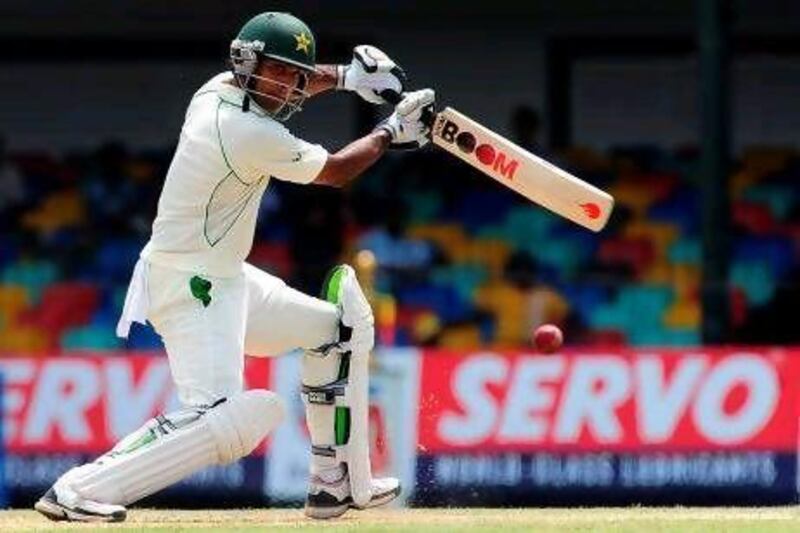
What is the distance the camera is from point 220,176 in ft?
24.8

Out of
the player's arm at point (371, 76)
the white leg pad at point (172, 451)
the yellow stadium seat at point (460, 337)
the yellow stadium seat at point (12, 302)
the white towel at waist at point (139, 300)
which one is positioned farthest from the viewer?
the yellow stadium seat at point (12, 302)

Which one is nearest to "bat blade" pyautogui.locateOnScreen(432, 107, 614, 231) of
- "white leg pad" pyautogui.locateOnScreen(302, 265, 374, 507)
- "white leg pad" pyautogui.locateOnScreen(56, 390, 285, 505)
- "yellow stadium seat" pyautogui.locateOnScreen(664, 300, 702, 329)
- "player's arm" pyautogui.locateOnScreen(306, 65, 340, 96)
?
"player's arm" pyautogui.locateOnScreen(306, 65, 340, 96)

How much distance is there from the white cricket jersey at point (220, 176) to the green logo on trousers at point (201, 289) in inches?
1.4

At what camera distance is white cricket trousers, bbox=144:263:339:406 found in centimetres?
743

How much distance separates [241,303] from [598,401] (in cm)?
327

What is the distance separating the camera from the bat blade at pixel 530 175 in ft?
26.8

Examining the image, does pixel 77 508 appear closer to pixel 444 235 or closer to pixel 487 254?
pixel 487 254

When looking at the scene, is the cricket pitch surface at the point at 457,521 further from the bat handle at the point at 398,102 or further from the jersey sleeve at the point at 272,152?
the bat handle at the point at 398,102

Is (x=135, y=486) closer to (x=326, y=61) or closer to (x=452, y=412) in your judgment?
(x=452, y=412)

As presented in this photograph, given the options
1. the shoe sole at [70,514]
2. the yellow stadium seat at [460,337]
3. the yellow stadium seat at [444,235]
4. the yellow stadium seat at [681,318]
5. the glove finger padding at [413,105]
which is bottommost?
the shoe sole at [70,514]

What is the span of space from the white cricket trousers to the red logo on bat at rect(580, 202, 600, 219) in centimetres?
99

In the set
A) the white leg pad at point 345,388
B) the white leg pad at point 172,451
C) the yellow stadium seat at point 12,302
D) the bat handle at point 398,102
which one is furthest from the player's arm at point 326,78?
the yellow stadium seat at point 12,302

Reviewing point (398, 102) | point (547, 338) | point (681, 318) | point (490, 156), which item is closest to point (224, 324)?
point (398, 102)

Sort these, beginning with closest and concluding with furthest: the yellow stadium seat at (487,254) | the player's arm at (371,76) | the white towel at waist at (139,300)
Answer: the white towel at waist at (139,300) → the player's arm at (371,76) → the yellow stadium seat at (487,254)
